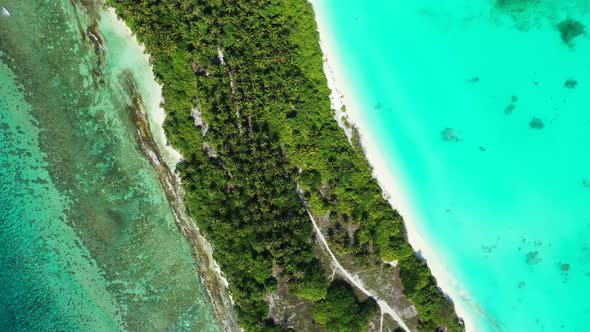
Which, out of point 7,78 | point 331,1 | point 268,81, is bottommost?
point 268,81

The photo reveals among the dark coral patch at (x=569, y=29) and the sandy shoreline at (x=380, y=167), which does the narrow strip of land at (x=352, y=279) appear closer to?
the sandy shoreline at (x=380, y=167)

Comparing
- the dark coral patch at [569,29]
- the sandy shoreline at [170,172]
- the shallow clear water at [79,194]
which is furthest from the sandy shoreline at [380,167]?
the dark coral patch at [569,29]

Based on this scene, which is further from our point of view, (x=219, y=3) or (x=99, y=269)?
(x=99, y=269)

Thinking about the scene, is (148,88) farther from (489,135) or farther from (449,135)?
(489,135)

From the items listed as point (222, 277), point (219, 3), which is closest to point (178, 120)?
point (219, 3)

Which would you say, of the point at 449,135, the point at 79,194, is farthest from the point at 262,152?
the point at 79,194

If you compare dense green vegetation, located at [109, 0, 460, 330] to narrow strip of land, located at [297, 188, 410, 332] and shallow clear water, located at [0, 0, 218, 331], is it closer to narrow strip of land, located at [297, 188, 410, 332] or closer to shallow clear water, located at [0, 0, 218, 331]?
narrow strip of land, located at [297, 188, 410, 332]

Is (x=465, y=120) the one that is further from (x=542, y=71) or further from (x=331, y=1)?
(x=331, y=1)
